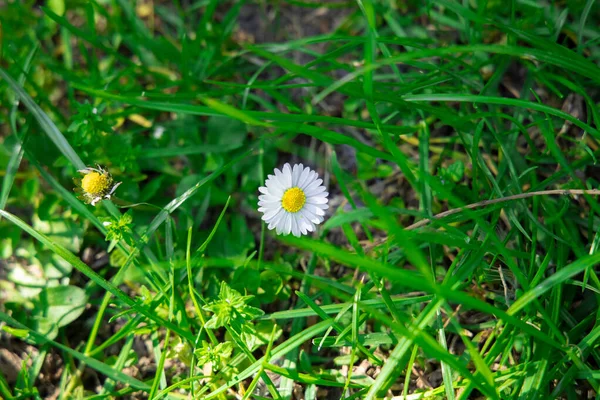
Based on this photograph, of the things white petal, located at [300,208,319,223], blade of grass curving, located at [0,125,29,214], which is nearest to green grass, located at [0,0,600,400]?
blade of grass curving, located at [0,125,29,214]

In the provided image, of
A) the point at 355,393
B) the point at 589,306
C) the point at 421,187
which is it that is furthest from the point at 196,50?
the point at 589,306

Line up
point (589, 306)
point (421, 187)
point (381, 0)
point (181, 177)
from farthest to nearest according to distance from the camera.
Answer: point (381, 0), point (181, 177), point (421, 187), point (589, 306)

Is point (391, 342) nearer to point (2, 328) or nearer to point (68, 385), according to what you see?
point (68, 385)

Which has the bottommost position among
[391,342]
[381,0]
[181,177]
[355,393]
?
[355,393]

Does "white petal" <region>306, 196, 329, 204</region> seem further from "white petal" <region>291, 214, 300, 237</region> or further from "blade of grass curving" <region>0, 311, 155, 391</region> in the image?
"blade of grass curving" <region>0, 311, 155, 391</region>

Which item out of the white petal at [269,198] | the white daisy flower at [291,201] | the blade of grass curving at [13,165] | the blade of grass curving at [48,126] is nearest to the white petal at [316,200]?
the white daisy flower at [291,201]

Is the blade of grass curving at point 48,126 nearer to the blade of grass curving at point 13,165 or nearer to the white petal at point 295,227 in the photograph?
the blade of grass curving at point 13,165
